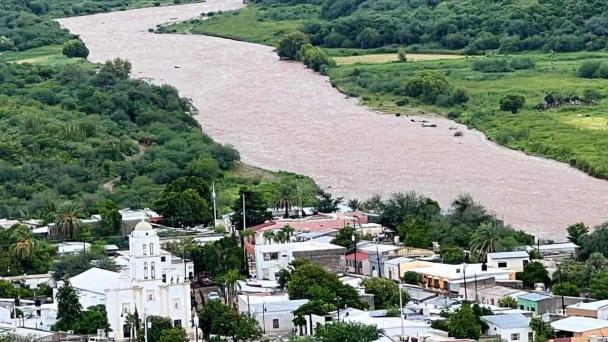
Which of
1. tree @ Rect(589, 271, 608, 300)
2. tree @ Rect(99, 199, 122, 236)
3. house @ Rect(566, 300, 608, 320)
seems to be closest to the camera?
house @ Rect(566, 300, 608, 320)

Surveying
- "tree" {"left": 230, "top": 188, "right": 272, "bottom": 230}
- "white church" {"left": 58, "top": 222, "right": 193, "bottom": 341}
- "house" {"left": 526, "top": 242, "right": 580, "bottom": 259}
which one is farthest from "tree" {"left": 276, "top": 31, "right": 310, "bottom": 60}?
"white church" {"left": 58, "top": 222, "right": 193, "bottom": 341}

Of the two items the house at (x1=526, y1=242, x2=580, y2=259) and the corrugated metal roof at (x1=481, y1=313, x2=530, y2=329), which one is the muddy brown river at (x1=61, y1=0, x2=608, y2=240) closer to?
the house at (x1=526, y1=242, x2=580, y2=259)

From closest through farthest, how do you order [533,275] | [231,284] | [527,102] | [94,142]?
[231,284]
[533,275]
[94,142]
[527,102]

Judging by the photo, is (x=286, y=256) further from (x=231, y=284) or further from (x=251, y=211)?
(x=251, y=211)

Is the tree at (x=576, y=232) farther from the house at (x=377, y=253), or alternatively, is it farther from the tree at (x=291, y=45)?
the tree at (x=291, y=45)

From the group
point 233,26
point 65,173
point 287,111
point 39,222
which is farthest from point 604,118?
point 233,26

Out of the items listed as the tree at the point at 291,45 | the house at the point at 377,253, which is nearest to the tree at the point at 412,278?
the house at the point at 377,253

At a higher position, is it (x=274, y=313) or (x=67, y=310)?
(x=67, y=310)

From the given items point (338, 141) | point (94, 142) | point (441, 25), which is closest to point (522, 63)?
point (441, 25)
